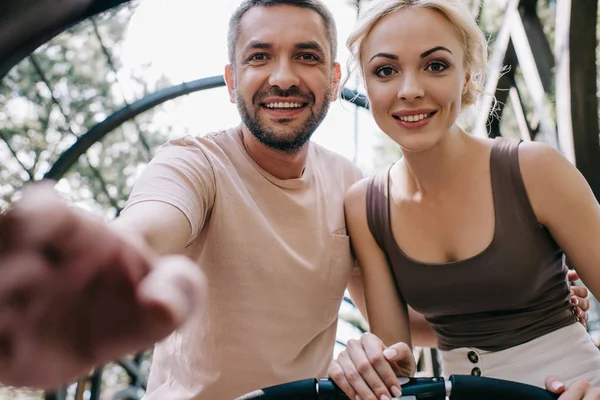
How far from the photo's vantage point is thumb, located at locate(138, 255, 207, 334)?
0.45 meters

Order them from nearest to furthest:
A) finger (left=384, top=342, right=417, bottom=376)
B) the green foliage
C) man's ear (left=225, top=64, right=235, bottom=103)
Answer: finger (left=384, top=342, right=417, bottom=376) < man's ear (left=225, top=64, right=235, bottom=103) < the green foliage

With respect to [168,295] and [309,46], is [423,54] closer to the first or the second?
[309,46]

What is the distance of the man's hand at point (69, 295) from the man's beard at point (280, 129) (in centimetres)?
124

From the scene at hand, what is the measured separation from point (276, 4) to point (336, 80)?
38 centimetres

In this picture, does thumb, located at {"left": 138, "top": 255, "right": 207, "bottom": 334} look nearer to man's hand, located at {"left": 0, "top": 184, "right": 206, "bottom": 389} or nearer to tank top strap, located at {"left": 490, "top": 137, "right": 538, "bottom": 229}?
man's hand, located at {"left": 0, "top": 184, "right": 206, "bottom": 389}

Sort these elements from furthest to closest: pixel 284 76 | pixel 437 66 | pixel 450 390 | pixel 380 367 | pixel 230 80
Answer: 1. pixel 230 80
2. pixel 284 76
3. pixel 437 66
4. pixel 380 367
5. pixel 450 390

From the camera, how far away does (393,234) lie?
60.7 inches

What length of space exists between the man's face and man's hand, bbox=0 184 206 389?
1254 millimetres

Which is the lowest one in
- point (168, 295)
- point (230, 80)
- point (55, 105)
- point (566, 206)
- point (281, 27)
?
point (168, 295)

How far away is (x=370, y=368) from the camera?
1.10 m

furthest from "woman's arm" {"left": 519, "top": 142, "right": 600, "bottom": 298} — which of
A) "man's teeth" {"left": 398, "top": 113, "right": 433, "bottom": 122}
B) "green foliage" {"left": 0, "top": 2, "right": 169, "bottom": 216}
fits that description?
"green foliage" {"left": 0, "top": 2, "right": 169, "bottom": 216}

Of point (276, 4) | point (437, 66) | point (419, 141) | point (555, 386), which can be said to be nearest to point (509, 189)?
point (419, 141)

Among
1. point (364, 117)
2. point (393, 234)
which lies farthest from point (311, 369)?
point (364, 117)

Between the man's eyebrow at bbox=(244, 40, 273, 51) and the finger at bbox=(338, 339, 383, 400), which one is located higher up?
the man's eyebrow at bbox=(244, 40, 273, 51)
